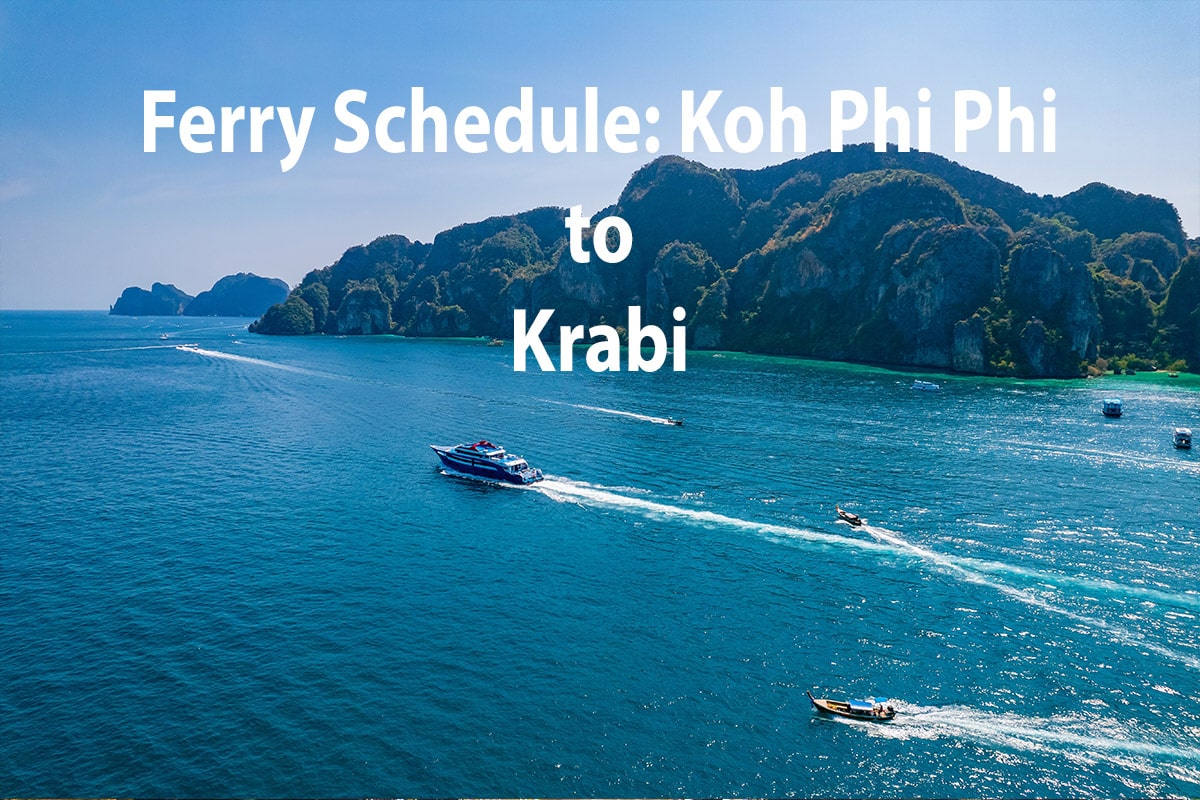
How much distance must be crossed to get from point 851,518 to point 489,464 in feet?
170

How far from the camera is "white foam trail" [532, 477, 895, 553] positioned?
74438 mm

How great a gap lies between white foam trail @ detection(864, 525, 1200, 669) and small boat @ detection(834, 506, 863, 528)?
107 cm

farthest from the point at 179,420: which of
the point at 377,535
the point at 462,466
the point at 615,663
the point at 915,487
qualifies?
the point at 915,487

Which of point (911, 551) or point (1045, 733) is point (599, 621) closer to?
point (1045, 733)

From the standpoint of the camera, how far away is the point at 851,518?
261ft

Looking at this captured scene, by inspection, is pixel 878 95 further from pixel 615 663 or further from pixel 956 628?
pixel 615 663

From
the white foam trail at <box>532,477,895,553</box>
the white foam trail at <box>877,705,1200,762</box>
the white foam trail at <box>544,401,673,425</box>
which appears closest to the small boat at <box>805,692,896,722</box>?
the white foam trail at <box>877,705,1200,762</box>

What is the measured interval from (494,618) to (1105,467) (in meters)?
103

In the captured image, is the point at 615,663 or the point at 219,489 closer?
the point at 615,663

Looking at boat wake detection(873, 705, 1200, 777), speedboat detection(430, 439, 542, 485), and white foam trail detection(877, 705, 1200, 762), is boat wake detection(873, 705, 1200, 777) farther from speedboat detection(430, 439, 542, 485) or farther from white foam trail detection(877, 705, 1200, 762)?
speedboat detection(430, 439, 542, 485)

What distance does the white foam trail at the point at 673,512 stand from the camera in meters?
74.4

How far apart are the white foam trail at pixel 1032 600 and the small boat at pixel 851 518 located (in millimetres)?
1070

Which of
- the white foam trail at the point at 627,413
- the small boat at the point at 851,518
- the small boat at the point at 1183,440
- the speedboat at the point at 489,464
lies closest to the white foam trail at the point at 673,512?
the speedboat at the point at 489,464

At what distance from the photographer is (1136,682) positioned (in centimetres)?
4875
